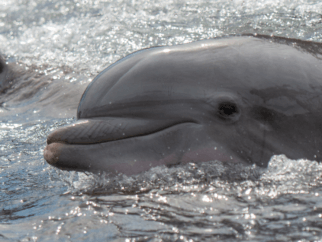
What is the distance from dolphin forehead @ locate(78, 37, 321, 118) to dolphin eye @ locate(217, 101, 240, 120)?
12 centimetres

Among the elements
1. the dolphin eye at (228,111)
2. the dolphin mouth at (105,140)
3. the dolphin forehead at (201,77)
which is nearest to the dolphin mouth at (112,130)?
the dolphin mouth at (105,140)

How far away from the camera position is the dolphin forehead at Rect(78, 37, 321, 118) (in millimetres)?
4262

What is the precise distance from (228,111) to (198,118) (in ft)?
0.89

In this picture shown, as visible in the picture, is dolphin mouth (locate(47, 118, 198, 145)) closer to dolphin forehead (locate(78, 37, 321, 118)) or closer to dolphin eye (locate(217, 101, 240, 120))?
dolphin forehead (locate(78, 37, 321, 118))

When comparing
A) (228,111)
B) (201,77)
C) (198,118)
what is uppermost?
(201,77)

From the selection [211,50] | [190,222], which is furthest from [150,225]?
[211,50]

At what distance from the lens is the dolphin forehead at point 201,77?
4.26m

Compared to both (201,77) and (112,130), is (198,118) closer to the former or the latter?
(201,77)

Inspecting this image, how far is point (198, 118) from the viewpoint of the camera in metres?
4.25

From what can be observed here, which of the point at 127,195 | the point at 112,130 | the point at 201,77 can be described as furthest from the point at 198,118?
the point at 127,195

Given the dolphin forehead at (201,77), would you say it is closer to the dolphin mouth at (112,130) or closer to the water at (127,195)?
the dolphin mouth at (112,130)

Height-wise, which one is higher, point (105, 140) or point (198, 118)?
point (198, 118)

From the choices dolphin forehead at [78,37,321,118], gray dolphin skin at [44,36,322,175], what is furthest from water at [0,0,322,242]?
dolphin forehead at [78,37,321,118]

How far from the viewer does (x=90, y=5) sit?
44.5 feet
